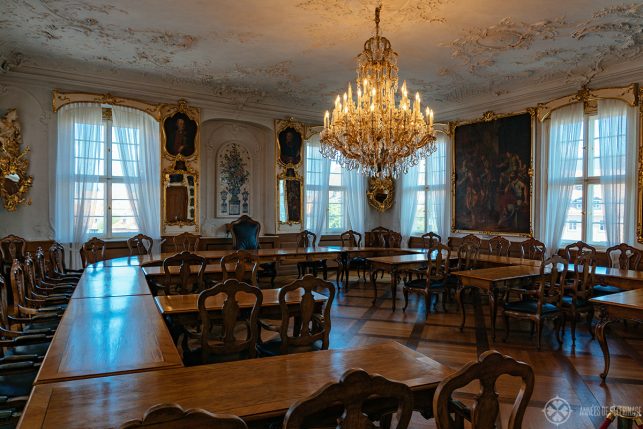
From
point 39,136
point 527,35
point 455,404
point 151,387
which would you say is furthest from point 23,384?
point 527,35

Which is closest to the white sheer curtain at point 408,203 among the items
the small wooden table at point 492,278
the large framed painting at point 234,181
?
the large framed painting at point 234,181

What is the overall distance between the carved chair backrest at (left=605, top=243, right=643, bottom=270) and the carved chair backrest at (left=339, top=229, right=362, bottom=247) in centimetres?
448

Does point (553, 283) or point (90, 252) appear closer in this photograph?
point (553, 283)

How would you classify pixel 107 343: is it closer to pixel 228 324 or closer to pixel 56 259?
pixel 228 324

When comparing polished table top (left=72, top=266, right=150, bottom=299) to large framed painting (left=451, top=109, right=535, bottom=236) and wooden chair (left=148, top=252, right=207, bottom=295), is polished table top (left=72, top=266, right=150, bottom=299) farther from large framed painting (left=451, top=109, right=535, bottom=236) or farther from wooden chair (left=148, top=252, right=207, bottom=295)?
large framed painting (left=451, top=109, right=535, bottom=236)

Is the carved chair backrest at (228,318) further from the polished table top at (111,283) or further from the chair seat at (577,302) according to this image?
the chair seat at (577,302)

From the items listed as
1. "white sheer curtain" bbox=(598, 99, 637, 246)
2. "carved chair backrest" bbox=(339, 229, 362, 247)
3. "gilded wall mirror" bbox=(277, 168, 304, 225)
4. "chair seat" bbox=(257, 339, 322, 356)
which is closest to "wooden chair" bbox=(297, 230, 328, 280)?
"gilded wall mirror" bbox=(277, 168, 304, 225)

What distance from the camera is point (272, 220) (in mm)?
9391

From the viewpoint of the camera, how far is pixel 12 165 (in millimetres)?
6715

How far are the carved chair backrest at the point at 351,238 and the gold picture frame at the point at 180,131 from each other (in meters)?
3.52

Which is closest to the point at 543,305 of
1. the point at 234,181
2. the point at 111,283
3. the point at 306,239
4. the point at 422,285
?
the point at 422,285

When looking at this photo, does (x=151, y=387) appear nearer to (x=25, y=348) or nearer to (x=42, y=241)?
(x=25, y=348)

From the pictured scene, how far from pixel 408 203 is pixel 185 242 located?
5142 mm

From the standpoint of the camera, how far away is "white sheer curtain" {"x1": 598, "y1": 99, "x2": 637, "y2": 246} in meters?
6.50
